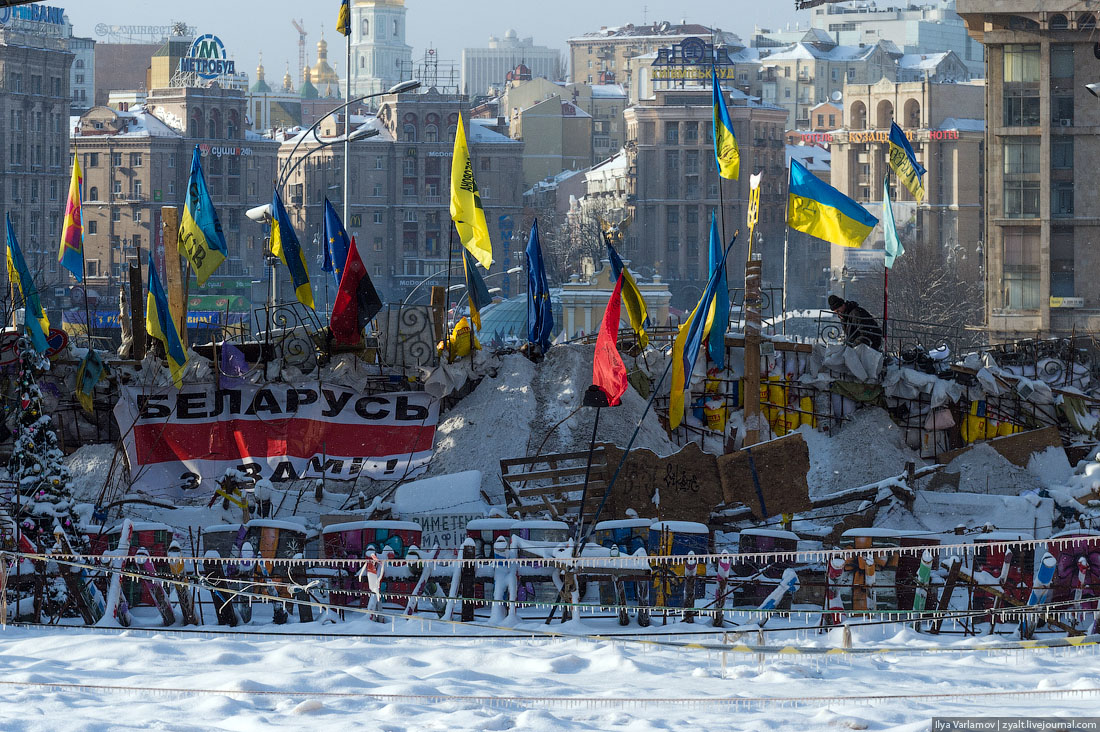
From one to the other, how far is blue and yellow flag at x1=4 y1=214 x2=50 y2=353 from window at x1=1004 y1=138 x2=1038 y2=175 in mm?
32644

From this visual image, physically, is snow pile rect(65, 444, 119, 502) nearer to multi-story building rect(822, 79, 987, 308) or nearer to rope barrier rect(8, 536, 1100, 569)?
rope barrier rect(8, 536, 1100, 569)

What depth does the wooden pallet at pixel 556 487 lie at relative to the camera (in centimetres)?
1986

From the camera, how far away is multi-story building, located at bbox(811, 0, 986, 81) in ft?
604

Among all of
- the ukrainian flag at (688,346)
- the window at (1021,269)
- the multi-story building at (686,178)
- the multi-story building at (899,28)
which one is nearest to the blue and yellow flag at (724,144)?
the ukrainian flag at (688,346)

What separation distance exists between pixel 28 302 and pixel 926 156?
8587 centimetres

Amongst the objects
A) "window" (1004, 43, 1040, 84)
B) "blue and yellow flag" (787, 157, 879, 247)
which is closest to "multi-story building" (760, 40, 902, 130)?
"window" (1004, 43, 1040, 84)

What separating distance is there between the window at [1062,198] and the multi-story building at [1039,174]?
0.03 m

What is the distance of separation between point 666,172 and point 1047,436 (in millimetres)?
90532

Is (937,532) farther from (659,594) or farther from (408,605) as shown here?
(408,605)

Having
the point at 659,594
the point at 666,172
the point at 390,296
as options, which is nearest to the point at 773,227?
the point at 666,172

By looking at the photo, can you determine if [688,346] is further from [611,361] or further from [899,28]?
[899,28]

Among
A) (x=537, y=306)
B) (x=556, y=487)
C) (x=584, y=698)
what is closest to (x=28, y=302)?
(x=537, y=306)

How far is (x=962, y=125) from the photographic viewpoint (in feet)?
335

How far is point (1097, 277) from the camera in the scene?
4762 cm
